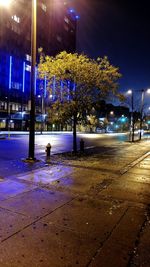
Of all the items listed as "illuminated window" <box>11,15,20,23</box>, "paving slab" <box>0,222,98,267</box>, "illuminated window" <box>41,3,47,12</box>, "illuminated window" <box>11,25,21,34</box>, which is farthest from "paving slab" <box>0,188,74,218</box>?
"illuminated window" <box>41,3,47,12</box>

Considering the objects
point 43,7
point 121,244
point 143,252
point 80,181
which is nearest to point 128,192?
point 80,181

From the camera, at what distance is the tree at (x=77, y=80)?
45.0 ft

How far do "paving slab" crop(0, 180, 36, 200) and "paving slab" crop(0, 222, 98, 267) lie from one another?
212 centimetres

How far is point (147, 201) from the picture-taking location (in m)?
5.96

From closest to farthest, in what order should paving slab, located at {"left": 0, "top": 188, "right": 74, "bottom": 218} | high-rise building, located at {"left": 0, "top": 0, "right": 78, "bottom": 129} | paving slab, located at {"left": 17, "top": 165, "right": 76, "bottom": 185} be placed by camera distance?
1. paving slab, located at {"left": 0, "top": 188, "right": 74, "bottom": 218}
2. paving slab, located at {"left": 17, "top": 165, "right": 76, "bottom": 185}
3. high-rise building, located at {"left": 0, "top": 0, "right": 78, "bottom": 129}

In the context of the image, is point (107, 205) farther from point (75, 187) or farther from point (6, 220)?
point (6, 220)

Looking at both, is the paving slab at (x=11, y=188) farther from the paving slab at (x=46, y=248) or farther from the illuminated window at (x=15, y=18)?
the illuminated window at (x=15, y=18)

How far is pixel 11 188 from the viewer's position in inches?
265

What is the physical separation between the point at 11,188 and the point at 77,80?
904 cm

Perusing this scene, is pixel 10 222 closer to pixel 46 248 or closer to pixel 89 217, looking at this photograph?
pixel 46 248

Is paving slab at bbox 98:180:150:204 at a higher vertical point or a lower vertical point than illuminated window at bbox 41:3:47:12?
lower

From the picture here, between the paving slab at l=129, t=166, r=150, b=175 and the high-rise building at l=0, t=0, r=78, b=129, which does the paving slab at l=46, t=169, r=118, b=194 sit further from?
the high-rise building at l=0, t=0, r=78, b=129

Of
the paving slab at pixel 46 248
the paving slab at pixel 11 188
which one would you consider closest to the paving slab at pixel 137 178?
the paving slab at pixel 11 188

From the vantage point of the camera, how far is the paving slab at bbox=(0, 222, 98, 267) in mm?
3271
